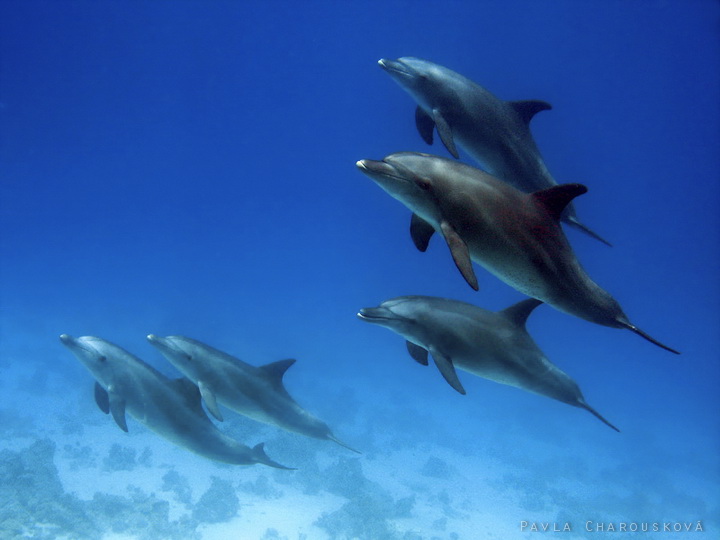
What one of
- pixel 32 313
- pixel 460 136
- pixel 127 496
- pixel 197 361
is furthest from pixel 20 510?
pixel 32 313

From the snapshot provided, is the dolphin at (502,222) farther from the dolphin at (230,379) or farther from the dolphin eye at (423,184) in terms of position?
the dolphin at (230,379)

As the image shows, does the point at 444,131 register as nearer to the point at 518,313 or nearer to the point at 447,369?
the point at 518,313

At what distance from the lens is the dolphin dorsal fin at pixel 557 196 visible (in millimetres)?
3051

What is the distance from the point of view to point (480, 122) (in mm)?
4453

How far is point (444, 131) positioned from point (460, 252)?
5.96 ft

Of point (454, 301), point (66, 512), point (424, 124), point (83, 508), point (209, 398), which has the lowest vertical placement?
point (66, 512)

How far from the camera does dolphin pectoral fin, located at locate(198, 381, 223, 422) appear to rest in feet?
21.9

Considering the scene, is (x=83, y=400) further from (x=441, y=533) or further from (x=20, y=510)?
(x=441, y=533)

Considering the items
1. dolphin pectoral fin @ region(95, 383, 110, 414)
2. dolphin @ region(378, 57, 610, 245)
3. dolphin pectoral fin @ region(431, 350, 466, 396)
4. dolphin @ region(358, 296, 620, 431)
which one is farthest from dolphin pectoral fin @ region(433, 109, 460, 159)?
dolphin pectoral fin @ region(95, 383, 110, 414)

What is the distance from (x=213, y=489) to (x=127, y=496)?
261 cm

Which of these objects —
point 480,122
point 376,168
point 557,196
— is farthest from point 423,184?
point 480,122

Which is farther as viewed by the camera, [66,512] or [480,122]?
[66,512]

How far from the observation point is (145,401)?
7.20 metres

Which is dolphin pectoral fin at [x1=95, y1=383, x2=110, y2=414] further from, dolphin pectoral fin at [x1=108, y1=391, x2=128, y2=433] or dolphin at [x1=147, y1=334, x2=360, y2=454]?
dolphin at [x1=147, y1=334, x2=360, y2=454]
